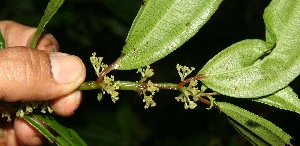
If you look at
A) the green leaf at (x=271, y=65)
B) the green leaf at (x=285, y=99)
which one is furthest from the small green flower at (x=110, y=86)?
the green leaf at (x=285, y=99)

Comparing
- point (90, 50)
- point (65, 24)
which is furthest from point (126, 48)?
point (90, 50)

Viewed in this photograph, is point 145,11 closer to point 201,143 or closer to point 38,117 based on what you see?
point 38,117

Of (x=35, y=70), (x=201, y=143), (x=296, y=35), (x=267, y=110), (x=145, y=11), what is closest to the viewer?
(x=296, y=35)

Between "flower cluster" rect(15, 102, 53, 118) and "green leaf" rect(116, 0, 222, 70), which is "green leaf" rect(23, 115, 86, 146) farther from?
"green leaf" rect(116, 0, 222, 70)

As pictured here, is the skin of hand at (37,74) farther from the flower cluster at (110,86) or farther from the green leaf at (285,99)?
the green leaf at (285,99)

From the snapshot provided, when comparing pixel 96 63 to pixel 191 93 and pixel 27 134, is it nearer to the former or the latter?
pixel 191 93

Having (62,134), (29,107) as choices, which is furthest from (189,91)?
(29,107)
